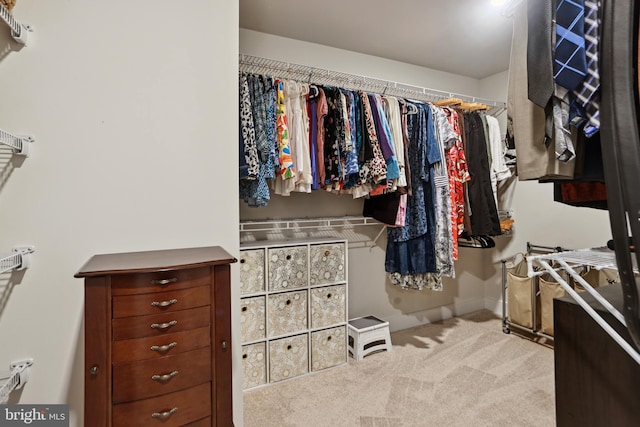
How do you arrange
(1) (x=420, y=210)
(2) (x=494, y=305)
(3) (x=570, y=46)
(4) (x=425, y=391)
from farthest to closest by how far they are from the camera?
(2) (x=494, y=305), (1) (x=420, y=210), (4) (x=425, y=391), (3) (x=570, y=46)

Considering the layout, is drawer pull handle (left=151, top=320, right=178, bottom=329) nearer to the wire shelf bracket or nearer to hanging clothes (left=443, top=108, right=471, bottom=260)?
the wire shelf bracket

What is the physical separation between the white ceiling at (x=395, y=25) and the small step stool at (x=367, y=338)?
213cm

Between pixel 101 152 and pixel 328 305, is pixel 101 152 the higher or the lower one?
the higher one

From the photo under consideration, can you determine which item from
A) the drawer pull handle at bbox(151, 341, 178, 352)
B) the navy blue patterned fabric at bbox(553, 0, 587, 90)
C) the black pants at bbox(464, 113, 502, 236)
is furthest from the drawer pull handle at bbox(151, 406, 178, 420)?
the black pants at bbox(464, 113, 502, 236)

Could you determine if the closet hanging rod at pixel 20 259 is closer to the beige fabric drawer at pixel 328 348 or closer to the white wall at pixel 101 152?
the white wall at pixel 101 152

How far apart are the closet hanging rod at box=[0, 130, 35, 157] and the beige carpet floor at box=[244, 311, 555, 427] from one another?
1.57 meters

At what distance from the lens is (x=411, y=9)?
2002 millimetres

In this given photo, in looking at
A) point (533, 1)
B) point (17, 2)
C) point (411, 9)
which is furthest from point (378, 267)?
point (17, 2)

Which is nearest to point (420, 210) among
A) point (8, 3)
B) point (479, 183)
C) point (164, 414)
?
point (479, 183)

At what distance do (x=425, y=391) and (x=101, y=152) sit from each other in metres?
2.08

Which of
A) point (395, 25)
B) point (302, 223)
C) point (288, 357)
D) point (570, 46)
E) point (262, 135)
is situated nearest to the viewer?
point (570, 46)

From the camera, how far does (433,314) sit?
3000 mm

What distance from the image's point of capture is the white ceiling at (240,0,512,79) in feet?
6.47

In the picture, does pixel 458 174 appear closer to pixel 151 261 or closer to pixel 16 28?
pixel 151 261
